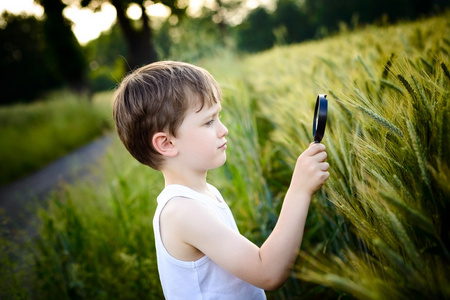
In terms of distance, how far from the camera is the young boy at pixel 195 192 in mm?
930

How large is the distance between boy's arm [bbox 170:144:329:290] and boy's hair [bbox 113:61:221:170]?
37 centimetres

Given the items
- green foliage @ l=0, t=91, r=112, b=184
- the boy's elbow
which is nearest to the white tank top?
the boy's elbow

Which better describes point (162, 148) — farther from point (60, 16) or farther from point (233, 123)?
point (60, 16)

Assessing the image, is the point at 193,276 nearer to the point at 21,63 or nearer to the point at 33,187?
the point at 33,187

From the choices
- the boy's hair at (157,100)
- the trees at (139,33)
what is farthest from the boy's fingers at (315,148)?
the trees at (139,33)

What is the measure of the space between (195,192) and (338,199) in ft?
1.61

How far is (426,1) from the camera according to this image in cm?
1762

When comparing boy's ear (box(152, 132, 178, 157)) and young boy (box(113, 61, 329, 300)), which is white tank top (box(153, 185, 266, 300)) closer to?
young boy (box(113, 61, 329, 300))

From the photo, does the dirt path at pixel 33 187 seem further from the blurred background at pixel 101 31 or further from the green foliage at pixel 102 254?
the blurred background at pixel 101 31

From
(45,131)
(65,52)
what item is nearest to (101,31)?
(65,52)

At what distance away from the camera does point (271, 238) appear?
36.8 inches

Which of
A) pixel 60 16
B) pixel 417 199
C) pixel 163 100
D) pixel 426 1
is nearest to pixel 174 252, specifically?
pixel 163 100

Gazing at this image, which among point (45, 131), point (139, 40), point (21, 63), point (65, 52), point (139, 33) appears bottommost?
point (45, 131)

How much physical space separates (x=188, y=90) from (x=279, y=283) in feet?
2.43
